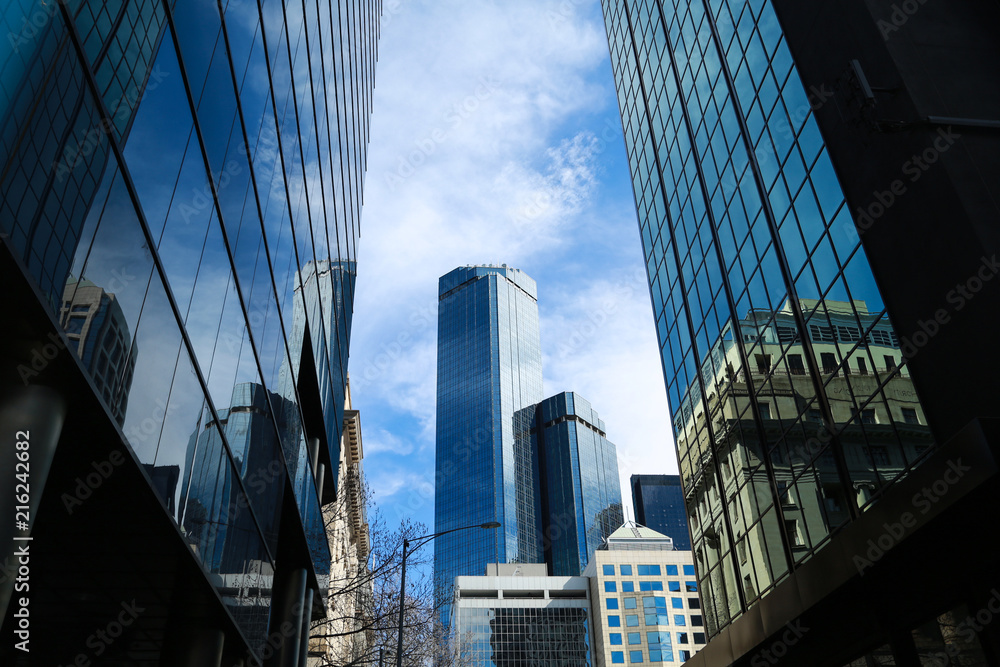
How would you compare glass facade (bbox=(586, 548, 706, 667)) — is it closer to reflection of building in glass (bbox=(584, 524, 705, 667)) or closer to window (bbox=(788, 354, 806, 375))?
reflection of building in glass (bbox=(584, 524, 705, 667))

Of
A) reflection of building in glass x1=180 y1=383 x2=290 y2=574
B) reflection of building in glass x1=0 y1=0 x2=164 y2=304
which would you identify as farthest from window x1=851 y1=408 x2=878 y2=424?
reflection of building in glass x1=0 y1=0 x2=164 y2=304

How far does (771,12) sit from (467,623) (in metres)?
136

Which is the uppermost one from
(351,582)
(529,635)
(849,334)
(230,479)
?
(529,635)

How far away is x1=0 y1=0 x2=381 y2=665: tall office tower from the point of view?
6.59 m

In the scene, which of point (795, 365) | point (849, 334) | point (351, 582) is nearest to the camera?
point (849, 334)

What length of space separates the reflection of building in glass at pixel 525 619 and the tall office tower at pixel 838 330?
118958mm

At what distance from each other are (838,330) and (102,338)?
15333 mm

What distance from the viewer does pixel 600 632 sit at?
134 meters

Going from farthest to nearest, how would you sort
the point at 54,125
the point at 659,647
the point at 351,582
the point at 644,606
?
the point at 644,606 → the point at 659,647 → the point at 351,582 → the point at 54,125

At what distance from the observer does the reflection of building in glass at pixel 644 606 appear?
12875cm

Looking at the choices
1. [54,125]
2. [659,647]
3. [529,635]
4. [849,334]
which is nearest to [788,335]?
[849,334]

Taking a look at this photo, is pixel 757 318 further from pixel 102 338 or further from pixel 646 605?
pixel 646 605

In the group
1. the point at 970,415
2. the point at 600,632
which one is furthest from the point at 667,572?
the point at 970,415

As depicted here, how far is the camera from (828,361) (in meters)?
18.2
